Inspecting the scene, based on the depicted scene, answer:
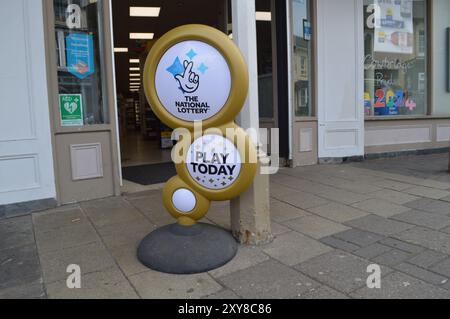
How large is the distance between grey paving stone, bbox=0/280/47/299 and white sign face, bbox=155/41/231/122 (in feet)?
5.53

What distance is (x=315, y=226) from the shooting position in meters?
4.09

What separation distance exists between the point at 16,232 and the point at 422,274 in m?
3.89

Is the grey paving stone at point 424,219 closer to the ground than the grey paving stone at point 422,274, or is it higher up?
higher up

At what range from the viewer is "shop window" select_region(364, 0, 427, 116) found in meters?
8.15

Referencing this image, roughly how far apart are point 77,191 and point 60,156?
517mm

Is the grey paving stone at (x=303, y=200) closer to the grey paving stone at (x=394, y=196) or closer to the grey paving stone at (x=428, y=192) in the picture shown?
the grey paving stone at (x=394, y=196)

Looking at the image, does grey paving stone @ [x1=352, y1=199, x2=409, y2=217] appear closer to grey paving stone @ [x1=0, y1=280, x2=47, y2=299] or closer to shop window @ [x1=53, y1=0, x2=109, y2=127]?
grey paving stone @ [x1=0, y1=280, x2=47, y2=299]

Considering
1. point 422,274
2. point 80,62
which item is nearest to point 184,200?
point 422,274

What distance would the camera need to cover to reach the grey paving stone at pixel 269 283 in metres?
2.71

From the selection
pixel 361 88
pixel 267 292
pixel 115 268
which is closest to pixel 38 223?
pixel 115 268

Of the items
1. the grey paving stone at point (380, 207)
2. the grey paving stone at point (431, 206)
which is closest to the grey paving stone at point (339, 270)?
the grey paving stone at point (380, 207)

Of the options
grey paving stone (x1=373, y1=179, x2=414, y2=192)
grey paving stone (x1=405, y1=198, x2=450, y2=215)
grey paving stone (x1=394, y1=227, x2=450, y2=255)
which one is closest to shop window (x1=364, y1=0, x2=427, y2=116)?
grey paving stone (x1=373, y1=179, x2=414, y2=192)

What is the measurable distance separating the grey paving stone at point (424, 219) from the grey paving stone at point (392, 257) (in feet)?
2.71

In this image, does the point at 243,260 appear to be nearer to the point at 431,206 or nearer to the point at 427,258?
the point at 427,258
